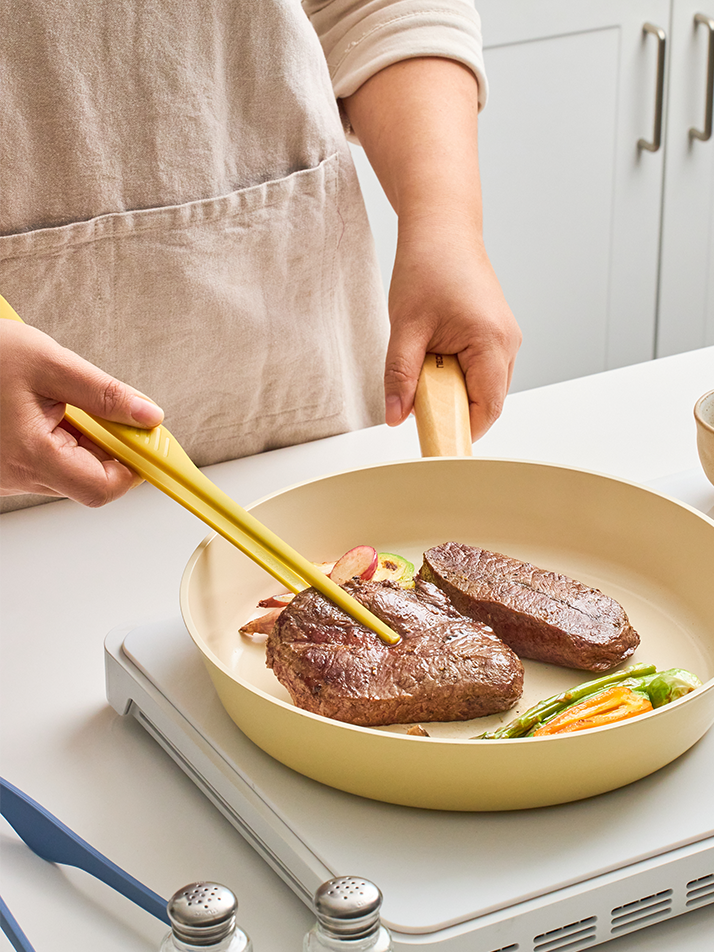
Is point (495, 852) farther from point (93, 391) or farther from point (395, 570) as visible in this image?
point (93, 391)

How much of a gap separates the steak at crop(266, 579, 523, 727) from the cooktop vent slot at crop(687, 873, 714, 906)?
15 cm

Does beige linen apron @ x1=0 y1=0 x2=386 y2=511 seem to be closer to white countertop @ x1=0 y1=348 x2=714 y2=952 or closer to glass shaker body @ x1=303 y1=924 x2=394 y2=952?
white countertop @ x1=0 y1=348 x2=714 y2=952

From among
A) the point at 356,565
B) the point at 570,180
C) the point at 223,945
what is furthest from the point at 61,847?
the point at 570,180

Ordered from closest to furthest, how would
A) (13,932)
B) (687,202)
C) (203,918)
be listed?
(203,918), (13,932), (687,202)

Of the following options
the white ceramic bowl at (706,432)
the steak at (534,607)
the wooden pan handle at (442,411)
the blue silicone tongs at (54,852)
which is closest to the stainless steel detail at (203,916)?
the blue silicone tongs at (54,852)

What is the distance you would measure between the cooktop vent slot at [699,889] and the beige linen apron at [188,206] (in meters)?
0.78

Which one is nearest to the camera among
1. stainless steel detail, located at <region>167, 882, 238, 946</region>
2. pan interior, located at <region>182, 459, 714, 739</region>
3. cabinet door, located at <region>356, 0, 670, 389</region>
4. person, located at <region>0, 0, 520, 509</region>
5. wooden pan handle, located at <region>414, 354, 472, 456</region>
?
stainless steel detail, located at <region>167, 882, 238, 946</region>

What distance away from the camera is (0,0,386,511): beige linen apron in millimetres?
1013

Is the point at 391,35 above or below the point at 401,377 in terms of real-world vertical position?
above

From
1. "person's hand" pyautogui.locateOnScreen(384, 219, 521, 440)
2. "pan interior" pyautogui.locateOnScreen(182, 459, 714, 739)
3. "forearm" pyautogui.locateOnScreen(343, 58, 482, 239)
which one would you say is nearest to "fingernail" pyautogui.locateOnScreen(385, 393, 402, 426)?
"person's hand" pyautogui.locateOnScreen(384, 219, 521, 440)

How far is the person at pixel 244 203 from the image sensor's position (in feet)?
3.32

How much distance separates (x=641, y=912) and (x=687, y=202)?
2739mm

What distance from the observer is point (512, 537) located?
89 centimetres

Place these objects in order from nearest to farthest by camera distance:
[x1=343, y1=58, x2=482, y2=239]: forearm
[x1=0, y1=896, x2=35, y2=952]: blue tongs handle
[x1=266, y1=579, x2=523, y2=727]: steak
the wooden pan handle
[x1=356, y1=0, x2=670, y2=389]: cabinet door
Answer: [x1=0, y1=896, x2=35, y2=952]: blue tongs handle
[x1=266, y1=579, x2=523, y2=727]: steak
the wooden pan handle
[x1=343, y1=58, x2=482, y2=239]: forearm
[x1=356, y1=0, x2=670, y2=389]: cabinet door
